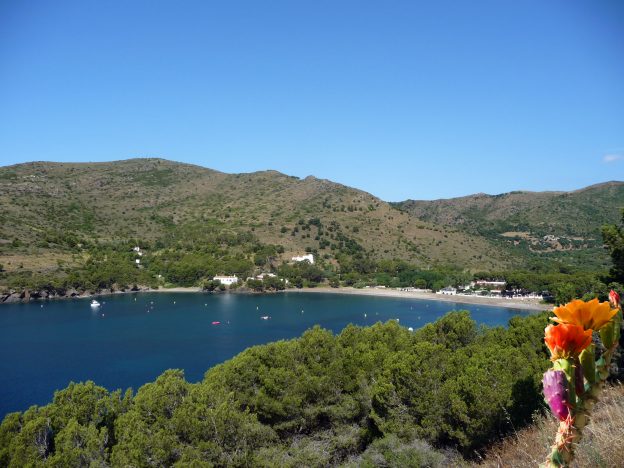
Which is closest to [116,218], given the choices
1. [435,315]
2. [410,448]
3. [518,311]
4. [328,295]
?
[328,295]

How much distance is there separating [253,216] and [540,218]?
93931 mm

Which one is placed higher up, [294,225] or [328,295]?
[294,225]

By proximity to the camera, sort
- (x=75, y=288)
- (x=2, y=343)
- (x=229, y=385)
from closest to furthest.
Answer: (x=229, y=385)
(x=2, y=343)
(x=75, y=288)

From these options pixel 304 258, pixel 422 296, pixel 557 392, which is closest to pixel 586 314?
pixel 557 392

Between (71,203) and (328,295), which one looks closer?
(328,295)

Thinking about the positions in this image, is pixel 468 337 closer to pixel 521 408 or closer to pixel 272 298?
pixel 521 408

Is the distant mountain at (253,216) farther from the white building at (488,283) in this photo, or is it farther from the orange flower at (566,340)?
the orange flower at (566,340)

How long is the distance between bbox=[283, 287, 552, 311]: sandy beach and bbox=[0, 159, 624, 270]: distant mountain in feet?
49.1

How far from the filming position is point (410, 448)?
11211 millimetres

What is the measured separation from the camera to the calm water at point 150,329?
37.2m

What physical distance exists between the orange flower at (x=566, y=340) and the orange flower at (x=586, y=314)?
3cm

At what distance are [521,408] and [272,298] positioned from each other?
238 feet

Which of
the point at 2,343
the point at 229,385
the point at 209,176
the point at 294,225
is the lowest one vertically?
the point at 2,343

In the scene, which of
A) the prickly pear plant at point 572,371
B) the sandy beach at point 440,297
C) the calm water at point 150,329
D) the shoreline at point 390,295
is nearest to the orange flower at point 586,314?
the prickly pear plant at point 572,371
